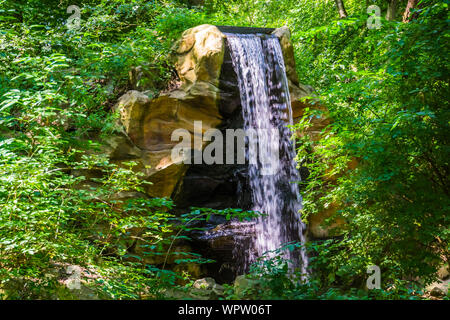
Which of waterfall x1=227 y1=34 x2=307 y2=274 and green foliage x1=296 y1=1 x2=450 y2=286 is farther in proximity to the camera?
waterfall x1=227 y1=34 x2=307 y2=274

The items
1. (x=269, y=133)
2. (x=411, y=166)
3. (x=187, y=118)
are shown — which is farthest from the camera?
(x=269, y=133)

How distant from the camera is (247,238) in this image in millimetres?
7652

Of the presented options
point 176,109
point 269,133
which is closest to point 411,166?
point 269,133

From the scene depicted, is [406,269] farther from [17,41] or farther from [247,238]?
[17,41]

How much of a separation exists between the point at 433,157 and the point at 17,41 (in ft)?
20.9

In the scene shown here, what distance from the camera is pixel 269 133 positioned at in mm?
8344

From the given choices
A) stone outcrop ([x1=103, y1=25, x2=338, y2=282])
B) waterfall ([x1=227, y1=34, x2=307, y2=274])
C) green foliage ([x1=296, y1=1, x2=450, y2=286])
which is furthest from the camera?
waterfall ([x1=227, y1=34, x2=307, y2=274])

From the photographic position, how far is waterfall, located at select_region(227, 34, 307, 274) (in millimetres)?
7953

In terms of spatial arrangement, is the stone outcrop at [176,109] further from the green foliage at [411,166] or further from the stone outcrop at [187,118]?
the green foliage at [411,166]

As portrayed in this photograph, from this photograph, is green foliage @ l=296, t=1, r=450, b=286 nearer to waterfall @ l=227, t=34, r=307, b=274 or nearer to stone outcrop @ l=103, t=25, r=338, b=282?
waterfall @ l=227, t=34, r=307, b=274

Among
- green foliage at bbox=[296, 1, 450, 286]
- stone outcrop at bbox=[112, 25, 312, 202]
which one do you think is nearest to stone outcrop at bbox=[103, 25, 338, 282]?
stone outcrop at bbox=[112, 25, 312, 202]

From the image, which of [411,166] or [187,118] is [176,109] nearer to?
[187,118]

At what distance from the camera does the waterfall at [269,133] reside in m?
7.95

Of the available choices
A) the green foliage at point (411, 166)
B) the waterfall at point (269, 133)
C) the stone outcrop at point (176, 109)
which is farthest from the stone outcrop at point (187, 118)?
the green foliage at point (411, 166)
